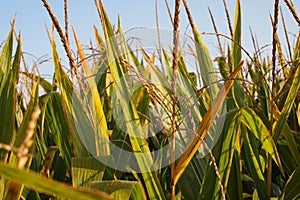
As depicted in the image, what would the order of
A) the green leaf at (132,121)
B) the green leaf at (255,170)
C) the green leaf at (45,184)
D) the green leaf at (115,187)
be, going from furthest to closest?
the green leaf at (255,170), the green leaf at (132,121), the green leaf at (115,187), the green leaf at (45,184)

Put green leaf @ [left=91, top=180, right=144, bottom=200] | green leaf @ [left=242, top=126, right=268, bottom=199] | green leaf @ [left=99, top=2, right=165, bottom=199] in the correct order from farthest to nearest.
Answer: green leaf @ [left=242, top=126, right=268, bottom=199] → green leaf @ [left=99, top=2, right=165, bottom=199] → green leaf @ [left=91, top=180, right=144, bottom=200]

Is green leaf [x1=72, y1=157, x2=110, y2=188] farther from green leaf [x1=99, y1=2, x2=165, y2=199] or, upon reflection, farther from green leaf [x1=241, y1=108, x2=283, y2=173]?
green leaf [x1=241, y1=108, x2=283, y2=173]

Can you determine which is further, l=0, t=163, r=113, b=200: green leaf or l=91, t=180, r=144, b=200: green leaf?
l=91, t=180, r=144, b=200: green leaf

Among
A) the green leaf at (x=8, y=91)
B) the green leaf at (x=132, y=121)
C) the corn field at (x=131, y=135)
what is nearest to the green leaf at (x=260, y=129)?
the corn field at (x=131, y=135)

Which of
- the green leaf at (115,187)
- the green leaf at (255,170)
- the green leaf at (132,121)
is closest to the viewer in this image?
the green leaf at (115,187)

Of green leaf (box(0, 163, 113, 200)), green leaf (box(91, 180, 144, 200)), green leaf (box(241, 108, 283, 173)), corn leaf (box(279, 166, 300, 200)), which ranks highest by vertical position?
green leaf (box(0, 163, 113, 200))

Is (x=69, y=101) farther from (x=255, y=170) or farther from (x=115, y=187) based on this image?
(x=255, y=170)

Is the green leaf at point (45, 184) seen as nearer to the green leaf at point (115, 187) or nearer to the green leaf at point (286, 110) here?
the green leaf at point (115, 187)

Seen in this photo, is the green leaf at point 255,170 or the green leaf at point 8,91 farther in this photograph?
the green leaf at point 255,170

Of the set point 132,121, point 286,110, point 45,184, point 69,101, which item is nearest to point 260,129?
point 286,110

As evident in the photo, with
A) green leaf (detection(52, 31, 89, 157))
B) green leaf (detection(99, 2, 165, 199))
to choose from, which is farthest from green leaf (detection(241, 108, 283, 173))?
Answer: green leaf (detection(52, 31, 89, 157))

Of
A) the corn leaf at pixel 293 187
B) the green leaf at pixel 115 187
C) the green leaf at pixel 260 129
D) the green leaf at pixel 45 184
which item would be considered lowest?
the corn leaf at pixel 293 187

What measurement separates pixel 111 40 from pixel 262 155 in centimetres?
42

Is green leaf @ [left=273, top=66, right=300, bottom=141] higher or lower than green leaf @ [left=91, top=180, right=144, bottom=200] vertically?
higher
